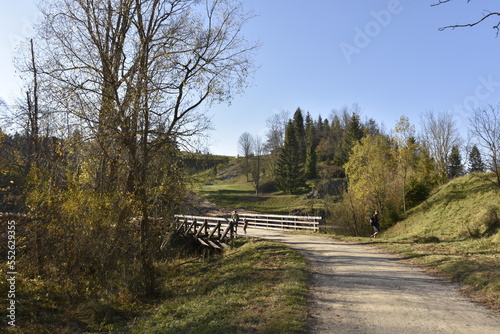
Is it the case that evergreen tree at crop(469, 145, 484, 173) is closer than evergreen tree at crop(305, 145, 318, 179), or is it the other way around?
evergreen tree at crop(469, 145, 484, 173)

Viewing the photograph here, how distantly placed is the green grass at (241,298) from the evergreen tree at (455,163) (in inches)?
1633

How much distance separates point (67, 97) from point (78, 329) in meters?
6.33

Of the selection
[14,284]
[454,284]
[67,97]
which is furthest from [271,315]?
[14,284]

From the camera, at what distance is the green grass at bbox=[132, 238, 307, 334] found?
18.3 ft

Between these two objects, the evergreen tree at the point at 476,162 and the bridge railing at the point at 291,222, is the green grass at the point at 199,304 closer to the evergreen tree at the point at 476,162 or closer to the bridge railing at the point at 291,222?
the bridge railing at the point at 291,222

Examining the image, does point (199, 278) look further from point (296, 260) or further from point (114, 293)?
point (296, 260)

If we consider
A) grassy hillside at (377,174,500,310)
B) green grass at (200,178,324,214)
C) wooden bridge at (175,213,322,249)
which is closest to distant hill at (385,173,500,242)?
grassy hillside at (377,174,500,310)

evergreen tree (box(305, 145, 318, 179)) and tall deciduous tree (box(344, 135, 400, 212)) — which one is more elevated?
evergreen tree (box(305, 145, 318, 179))

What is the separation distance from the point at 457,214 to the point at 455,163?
3413 cm

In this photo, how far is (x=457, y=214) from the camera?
17.9 metres

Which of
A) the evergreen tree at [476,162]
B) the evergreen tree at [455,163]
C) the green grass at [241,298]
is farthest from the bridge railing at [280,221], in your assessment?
the evergreen tree at [455,163]

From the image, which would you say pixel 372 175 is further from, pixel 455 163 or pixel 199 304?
pixel 455 163

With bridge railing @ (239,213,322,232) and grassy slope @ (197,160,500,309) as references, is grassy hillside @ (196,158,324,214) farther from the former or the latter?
grassy slope @ (197,160,500,309)

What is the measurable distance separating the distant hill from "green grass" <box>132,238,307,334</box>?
8.11m
